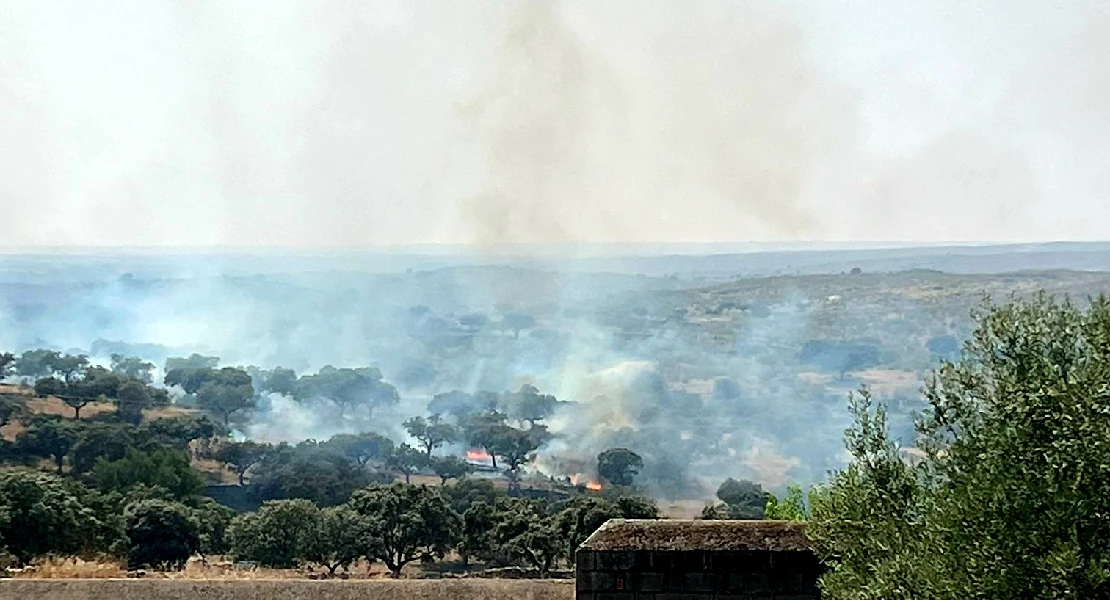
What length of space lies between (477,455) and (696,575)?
636 inches

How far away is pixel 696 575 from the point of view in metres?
6.55

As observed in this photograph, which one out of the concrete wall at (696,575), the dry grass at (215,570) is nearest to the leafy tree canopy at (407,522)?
the dry grass at (215,570)

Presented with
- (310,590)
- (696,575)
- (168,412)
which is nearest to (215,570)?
(310,590)

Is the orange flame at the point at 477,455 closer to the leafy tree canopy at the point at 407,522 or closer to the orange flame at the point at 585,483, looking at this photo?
the orange flame at the point at 585,483

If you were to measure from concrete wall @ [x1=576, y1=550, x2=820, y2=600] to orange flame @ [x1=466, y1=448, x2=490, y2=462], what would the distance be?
51.8ft

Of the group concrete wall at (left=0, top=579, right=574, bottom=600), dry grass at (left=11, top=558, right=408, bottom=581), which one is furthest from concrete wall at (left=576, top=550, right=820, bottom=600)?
dry grass at (left=11, top=558, right=408, bottom=581)

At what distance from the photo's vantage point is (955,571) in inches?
199

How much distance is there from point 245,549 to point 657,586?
11393mm

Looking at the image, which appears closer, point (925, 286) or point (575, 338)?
point (925, 286)

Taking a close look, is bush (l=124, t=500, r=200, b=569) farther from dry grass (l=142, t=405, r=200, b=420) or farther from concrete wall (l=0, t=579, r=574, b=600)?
concrete wall (l=0, t=579, r=574, b=600)

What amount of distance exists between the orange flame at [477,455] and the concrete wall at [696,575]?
15.8 metres

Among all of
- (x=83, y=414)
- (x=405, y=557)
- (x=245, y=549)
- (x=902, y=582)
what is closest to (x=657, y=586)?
(x=902, y=582)

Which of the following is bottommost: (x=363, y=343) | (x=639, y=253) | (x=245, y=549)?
(x=245, y=549)

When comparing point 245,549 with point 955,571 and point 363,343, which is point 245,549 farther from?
point 955,571
